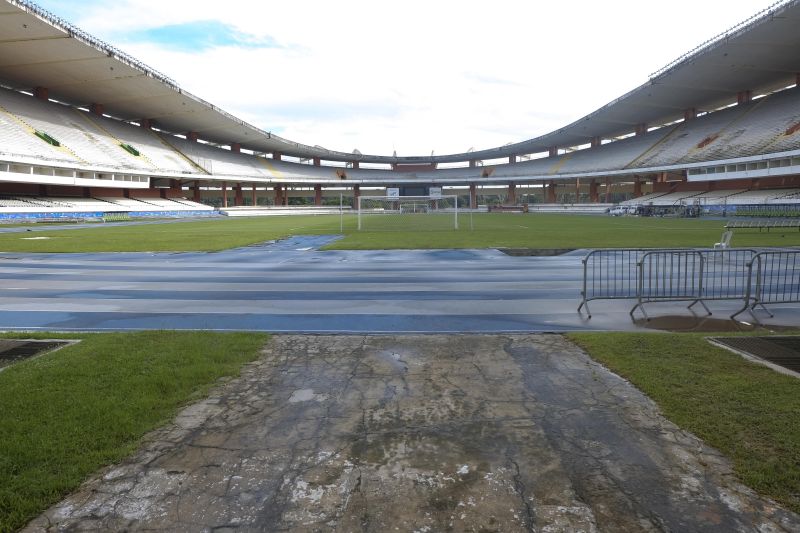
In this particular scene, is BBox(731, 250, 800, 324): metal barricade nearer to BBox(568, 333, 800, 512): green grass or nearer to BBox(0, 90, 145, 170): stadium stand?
BBox(568, 333, 800, 512): green grass

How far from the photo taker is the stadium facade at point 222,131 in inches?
1538

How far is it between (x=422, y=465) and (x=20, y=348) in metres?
5.56

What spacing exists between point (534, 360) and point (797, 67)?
185 ft

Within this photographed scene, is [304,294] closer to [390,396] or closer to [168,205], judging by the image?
[390,396]

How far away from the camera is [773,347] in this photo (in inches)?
228

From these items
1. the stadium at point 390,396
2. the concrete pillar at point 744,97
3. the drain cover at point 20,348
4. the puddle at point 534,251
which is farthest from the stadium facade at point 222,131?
the drain cover at point 20,348

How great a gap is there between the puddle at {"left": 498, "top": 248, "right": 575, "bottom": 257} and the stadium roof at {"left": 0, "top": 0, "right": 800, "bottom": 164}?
96.7 feet

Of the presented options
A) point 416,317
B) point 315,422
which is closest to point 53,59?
point 416,317

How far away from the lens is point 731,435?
3.56 metres

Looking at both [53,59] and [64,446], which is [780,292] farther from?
[53,59]

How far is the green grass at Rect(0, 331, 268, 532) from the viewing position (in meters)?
3.06

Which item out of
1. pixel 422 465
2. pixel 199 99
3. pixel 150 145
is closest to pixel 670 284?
pixel 422 465

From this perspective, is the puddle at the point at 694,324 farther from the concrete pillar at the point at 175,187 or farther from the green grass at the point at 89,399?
the concrete pillar at the point at 175,187

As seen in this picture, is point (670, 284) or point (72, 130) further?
point (72, 130)
